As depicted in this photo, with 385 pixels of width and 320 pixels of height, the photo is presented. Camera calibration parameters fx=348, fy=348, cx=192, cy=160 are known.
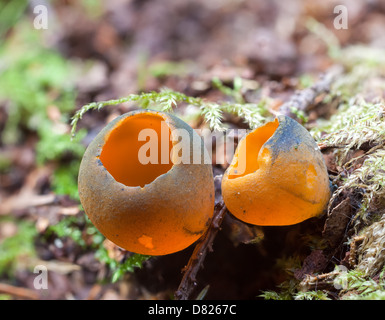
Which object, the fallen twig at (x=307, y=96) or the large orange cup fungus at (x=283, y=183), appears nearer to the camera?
the large orange cup fungus at (x=283, y=183)

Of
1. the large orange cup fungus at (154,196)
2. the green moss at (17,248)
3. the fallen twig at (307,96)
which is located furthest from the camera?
the green moss at (17,248)

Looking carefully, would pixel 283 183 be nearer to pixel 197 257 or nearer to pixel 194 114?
pixel 197 257

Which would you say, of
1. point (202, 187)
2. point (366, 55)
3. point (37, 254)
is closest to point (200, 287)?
point (202, 187)

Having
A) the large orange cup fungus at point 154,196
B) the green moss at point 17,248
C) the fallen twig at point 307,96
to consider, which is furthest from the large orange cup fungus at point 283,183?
the green moss at point 17,248

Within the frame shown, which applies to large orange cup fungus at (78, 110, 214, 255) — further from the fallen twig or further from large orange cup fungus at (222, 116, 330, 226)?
the fallen twig

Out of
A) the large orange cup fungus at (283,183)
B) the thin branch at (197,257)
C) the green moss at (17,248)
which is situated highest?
the large orange cup fungus at (283,183)

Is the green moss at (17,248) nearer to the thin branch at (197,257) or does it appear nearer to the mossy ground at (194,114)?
the mossy ground at (194,114)
